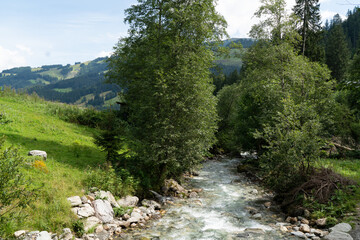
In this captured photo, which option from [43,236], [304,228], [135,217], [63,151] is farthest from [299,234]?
[63,151]

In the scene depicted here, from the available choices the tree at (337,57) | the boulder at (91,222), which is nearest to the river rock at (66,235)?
the boulder at (91,222)

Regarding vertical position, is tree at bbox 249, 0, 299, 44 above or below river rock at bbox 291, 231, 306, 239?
above

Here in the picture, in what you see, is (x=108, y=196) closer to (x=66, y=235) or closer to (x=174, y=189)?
(x=66, y=235)

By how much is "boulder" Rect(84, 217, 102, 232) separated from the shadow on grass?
5012mm

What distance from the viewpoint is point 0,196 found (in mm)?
7023

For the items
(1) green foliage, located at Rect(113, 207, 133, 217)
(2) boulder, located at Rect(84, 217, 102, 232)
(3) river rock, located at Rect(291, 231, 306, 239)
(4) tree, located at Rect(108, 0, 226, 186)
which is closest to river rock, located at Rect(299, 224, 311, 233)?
(3) river rock, located at Rect(291, 231, 306, 239)

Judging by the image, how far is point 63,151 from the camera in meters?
18.2

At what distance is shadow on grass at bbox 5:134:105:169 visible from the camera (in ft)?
53.6

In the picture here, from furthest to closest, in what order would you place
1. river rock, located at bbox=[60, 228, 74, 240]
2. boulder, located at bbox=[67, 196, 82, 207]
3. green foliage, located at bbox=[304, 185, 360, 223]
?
green foliage, located at bbox=[304, 185, 360, 223] < boulder, located at bbox=[67, 196, 82, 207] < river rock, located at bbox=[60, 228, 74, 240]

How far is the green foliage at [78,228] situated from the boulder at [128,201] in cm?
340

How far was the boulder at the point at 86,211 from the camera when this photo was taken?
37.7ft

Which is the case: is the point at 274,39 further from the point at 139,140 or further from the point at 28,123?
the point at 28,123

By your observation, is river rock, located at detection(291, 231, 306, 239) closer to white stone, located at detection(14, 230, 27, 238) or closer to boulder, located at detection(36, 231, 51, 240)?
boulder, located at detection(36, 231, 51, 240)

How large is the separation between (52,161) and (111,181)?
169 inches
